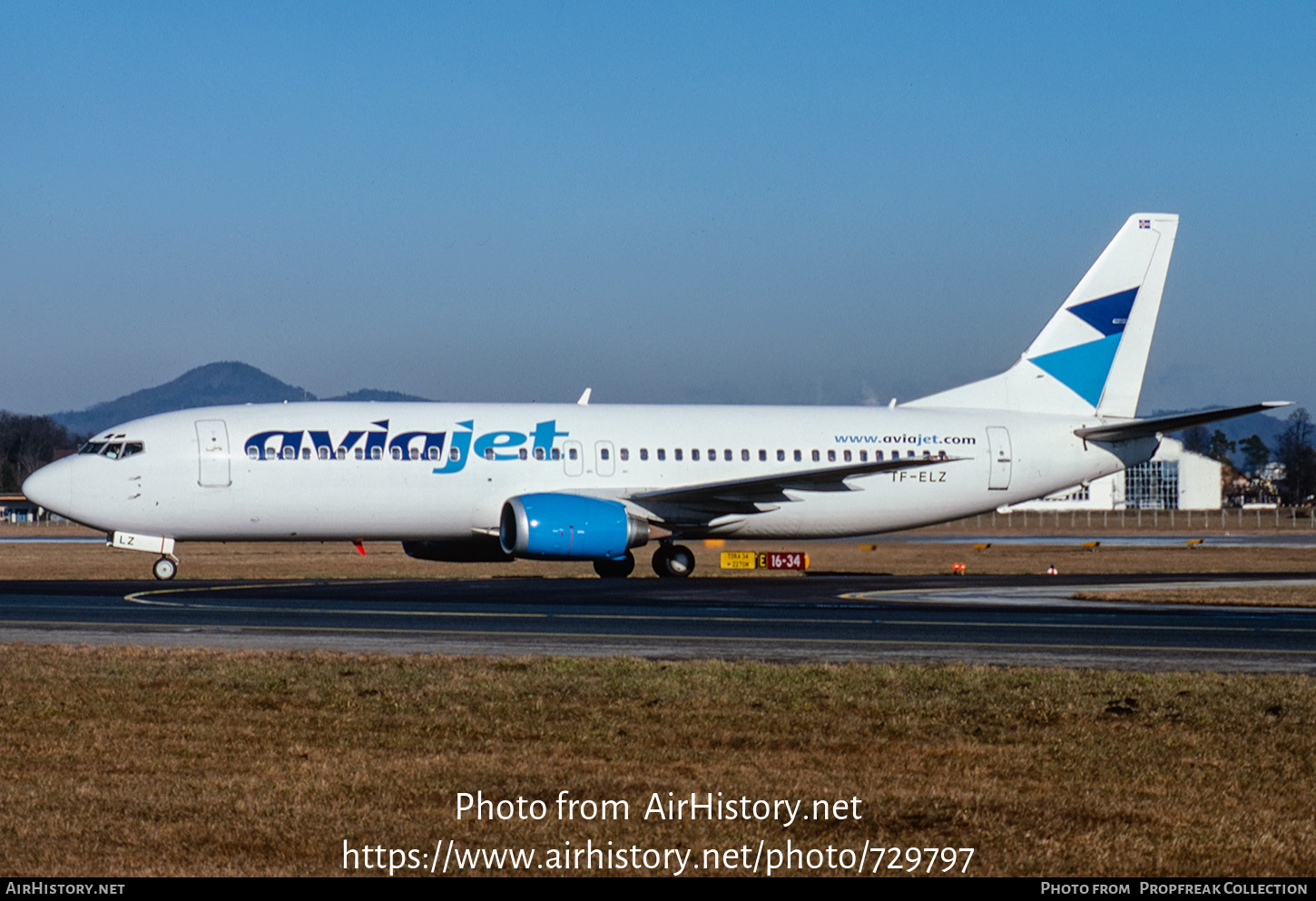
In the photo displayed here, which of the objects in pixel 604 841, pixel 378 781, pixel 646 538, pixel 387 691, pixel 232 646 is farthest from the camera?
pixel 646 538

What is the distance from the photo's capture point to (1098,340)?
38.8 meters

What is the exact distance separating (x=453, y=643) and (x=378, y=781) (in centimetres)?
829

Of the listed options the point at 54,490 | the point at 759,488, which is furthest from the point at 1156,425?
the point at 54,490

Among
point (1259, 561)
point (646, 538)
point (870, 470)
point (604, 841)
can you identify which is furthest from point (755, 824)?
point (1259, 561)

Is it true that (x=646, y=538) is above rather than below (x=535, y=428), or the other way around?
below

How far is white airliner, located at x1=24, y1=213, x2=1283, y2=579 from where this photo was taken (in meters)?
32.1

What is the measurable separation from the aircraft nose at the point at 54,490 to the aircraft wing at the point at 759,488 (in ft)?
40.4

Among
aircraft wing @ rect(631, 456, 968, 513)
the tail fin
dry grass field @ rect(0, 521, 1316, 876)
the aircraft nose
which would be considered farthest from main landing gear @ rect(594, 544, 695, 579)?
dry grass field @ rect(0, 521, 1316, 876)

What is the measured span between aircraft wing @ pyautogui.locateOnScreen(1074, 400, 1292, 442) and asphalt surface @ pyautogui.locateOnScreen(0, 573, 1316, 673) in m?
7.45

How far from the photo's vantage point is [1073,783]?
29.6ft

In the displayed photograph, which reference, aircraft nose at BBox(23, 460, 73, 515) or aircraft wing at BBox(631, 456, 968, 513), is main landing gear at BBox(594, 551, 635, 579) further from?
aircraft nose at BBox(23, 460, 73, 515)

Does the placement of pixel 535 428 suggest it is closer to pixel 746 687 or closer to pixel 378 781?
pixel 746 687

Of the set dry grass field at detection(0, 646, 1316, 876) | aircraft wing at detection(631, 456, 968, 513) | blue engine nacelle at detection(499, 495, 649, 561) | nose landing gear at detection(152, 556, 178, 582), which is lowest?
dry grass field at detection(0, 646, 1316, 876)

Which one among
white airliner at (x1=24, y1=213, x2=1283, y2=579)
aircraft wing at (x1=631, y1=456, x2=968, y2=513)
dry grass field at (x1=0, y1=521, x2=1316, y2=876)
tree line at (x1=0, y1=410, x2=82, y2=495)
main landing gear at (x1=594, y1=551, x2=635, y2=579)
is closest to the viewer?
dry grass field at (x1=0, y1=521, x2=1316, y2=876)
